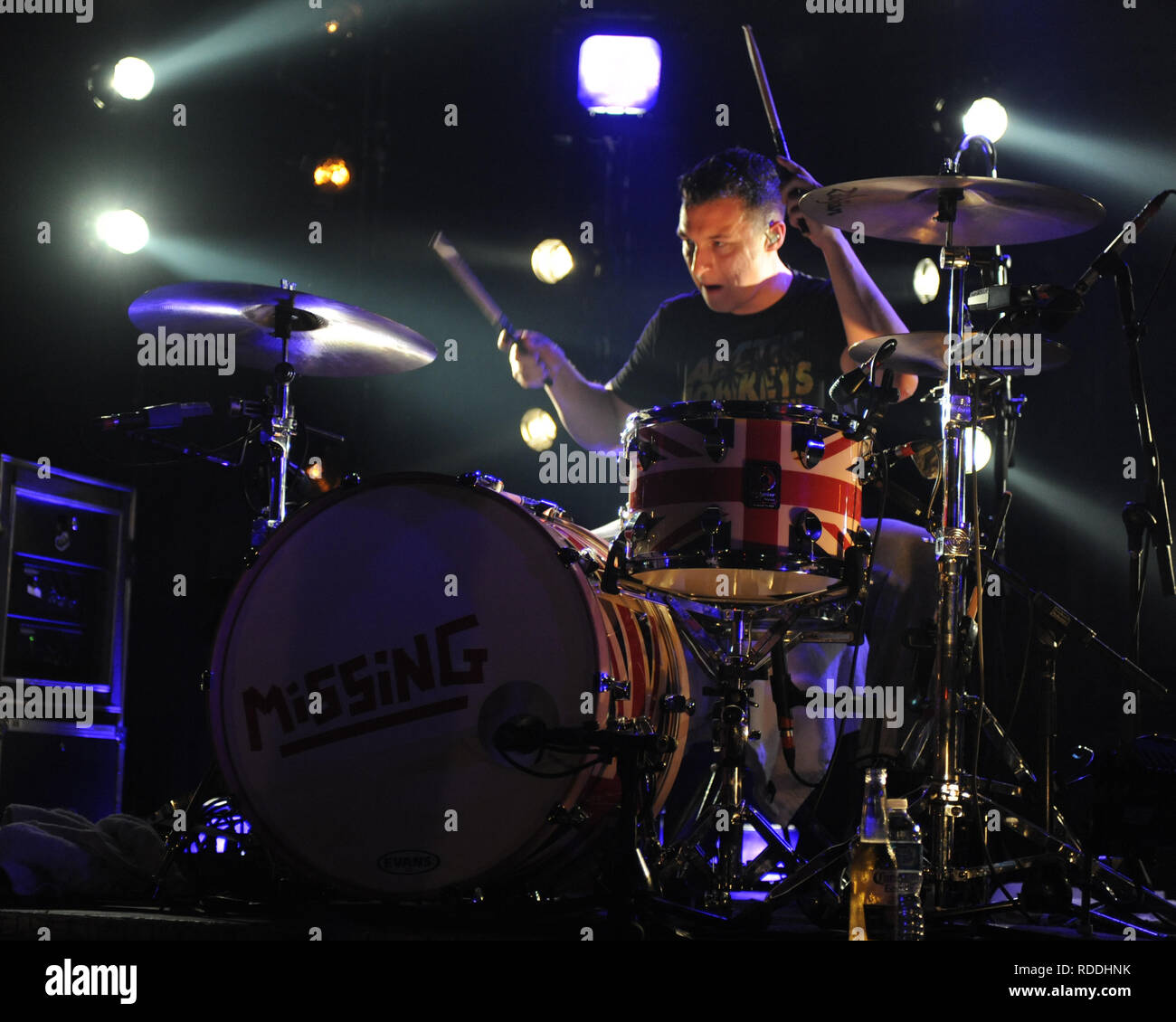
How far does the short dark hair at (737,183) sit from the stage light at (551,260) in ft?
4.34

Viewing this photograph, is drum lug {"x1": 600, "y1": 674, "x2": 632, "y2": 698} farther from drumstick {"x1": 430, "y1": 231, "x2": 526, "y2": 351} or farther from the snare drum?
drumstick {"x1": 430, "y1": 231, "x2": 526, "y2": 351}

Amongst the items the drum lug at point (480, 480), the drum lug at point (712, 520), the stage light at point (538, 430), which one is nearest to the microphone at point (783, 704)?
the drum lug at point (712, 520)

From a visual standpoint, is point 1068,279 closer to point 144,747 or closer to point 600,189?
point 600,189

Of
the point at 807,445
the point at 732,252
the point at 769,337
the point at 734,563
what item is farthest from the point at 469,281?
the point at 734,563

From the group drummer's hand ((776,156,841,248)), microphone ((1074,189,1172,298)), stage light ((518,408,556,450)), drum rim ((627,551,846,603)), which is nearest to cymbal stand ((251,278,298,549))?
drum rim ((627,551,846,603))

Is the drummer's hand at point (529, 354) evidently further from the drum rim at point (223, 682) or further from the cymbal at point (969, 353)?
the drum rim at point (223, 682)

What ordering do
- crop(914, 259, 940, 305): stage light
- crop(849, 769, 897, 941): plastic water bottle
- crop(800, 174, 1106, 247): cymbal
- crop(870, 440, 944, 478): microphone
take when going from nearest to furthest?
crop(849, 769, 897, 941): plastic water bottle
crop(800, 174, 1106, 247): cymbal
crop(870, 440, 944, 478): microphone
crop(914, 259, 940, 305): stage light

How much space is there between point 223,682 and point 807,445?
4.73 ft

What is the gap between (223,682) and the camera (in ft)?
9.30

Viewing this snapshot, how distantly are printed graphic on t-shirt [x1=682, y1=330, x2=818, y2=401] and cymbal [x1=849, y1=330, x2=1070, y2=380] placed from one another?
504 millimetres

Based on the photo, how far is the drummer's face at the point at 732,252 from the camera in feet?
14.0

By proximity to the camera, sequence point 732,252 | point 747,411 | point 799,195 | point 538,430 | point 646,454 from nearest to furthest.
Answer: point 747,411, point 646,454, point 799,195, point 732,252, point 538,430

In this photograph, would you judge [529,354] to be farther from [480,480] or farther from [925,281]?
[925,281]

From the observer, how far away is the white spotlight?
16.0 feet
